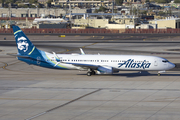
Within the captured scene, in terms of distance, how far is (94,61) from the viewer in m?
49.2

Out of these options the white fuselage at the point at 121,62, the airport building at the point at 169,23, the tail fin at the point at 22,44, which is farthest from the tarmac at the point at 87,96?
the airport building at the point at 169,23

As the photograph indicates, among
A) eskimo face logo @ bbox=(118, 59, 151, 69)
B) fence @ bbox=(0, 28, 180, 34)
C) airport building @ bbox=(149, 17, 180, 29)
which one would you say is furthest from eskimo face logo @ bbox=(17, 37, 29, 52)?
airport building @ bbox=(149, 17, 180, 29)

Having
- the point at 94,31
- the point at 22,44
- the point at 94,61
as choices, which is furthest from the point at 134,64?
the point at 94,31

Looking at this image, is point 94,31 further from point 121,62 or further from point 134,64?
point 134,64

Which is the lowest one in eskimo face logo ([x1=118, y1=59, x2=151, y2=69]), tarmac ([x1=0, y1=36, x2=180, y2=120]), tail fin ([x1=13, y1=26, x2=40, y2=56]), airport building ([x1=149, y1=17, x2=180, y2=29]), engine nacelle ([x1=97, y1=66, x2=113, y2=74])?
tarmac ([x1=0, y1=36, x2=180, y2=120])

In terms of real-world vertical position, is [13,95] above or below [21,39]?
below

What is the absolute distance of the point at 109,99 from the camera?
34.9 m

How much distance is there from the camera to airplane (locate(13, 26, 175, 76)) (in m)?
48.5

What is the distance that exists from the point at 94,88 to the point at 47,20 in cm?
14327

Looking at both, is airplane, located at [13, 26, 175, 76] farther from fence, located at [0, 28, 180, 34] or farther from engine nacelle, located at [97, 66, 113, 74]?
fence, located at [0, 28, 180, 34]

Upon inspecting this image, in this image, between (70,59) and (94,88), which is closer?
(94,88)


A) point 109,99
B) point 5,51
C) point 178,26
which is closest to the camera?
point 109,99

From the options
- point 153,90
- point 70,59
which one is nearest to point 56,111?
point 153,90

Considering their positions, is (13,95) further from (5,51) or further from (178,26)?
(178,26)
